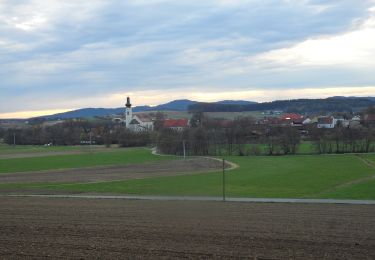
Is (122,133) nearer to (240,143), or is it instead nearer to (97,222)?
(240,143)

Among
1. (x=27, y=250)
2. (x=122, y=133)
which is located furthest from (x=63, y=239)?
(x=122, y=133)

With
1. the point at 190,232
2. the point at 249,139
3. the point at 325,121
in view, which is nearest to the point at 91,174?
the point at 190,232

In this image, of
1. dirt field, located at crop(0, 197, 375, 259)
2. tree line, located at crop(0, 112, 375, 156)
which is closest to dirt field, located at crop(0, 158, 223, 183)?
tree line, located at crop(0, 112, 375, 156)

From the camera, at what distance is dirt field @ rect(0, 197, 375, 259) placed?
1342 cm

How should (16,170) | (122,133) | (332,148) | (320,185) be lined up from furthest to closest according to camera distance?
(122,133) → (332,148) → (16,170) → (320,185)

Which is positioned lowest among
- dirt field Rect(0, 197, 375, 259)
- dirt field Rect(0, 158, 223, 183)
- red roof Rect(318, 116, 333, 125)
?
dirt field Rect(0, 158, 223, 183)

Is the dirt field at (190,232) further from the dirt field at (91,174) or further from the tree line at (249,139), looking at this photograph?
the tree line at (249,139)

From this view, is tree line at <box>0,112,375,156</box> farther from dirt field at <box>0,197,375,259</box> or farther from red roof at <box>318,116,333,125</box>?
dirt field at <box>0,197,375,259</box>

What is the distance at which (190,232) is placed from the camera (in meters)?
16.8

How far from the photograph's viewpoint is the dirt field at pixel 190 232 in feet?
44.0

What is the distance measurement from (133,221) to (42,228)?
10.9ft

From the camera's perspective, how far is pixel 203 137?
4619 inches

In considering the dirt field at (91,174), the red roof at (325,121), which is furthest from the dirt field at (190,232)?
the red roof at (325,121)

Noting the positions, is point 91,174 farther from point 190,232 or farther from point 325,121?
point 325,121
